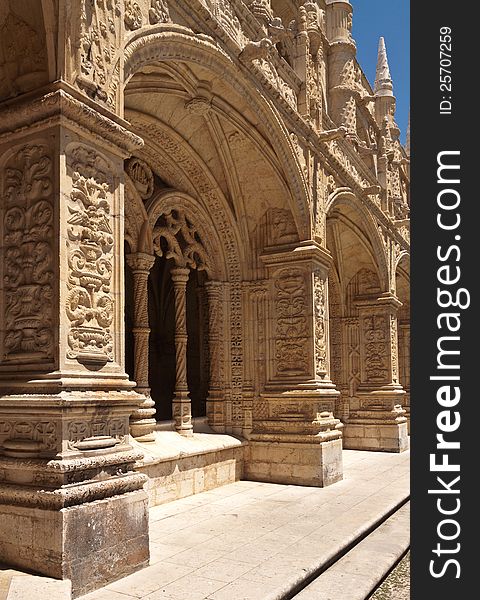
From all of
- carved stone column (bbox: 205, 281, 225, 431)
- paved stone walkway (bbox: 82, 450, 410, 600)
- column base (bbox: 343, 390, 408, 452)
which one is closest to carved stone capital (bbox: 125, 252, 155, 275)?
carved stone column (bbox: 205, 281, 225, 431)

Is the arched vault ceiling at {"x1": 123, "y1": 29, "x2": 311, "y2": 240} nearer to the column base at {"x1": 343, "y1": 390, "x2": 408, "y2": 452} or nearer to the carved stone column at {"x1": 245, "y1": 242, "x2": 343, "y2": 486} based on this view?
the carved stone column at {"x1": 245, "y1": 242, "x2": 343, "y2": 486}

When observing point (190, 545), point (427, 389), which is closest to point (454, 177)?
point (427, 389)

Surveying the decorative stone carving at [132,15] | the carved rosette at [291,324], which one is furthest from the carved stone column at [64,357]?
the carved rosette at [291,324]

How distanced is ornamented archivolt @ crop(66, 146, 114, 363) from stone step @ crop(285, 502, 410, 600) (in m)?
2.12

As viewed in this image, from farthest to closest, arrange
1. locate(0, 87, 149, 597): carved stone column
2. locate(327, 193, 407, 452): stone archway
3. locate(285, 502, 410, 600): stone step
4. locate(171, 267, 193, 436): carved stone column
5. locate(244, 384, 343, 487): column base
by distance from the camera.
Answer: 1. locate(327, 193, 407, 452): stone archway
2. locate(244, 384, 343, 487): column base
3. locate(171, 267, 193, 436): carved stone column
4. locate(285, 502, 410, 600): stone step
5. locate(0, 87, 149, 597): carved stone column

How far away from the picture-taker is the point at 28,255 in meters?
4.16

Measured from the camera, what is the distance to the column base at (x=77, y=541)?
373cm

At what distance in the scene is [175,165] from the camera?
8.16 m

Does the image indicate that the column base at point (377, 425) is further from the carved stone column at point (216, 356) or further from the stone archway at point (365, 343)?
the carved stone column at point (216, 356)

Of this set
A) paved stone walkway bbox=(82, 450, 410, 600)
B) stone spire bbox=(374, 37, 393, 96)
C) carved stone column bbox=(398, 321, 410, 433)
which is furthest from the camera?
carved stone column bbox=(398, 321, 410, 433)

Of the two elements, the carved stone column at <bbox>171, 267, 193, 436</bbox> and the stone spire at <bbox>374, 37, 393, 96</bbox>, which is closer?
the carved stone column at <bbox>171, 267, 193, 436</bbox>

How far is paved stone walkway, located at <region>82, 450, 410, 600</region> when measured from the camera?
13.1ft

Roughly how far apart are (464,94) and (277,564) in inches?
135

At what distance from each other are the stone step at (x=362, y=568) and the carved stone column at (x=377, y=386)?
6957 mm
